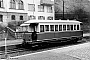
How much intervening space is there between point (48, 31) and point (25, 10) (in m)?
20.3

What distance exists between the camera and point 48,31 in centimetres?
1784

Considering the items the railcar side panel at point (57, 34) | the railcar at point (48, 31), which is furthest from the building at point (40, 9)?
the railcar at point (48, 31)

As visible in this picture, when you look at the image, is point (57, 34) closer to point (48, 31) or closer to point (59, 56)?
point (48, 31)

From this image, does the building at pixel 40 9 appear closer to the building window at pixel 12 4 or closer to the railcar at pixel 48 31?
the building window at pixel 12 4

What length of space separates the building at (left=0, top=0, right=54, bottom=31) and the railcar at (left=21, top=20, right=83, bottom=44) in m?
16.2

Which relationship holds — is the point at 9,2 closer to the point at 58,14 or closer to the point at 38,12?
the point at 38,12

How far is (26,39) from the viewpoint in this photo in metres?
17.1

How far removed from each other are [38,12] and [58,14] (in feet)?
39.5

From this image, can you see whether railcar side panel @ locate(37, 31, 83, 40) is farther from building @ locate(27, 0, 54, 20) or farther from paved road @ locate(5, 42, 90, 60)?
building @ locate(27, 0, 54, 20)

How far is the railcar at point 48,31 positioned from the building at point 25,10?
1619 cm

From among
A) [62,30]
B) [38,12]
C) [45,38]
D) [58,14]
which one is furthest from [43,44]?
[58,14]

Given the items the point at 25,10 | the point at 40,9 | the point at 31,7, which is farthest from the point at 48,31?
the point at 40,9

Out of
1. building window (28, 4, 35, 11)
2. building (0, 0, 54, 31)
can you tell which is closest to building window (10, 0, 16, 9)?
building (0, 0, 54, 31)

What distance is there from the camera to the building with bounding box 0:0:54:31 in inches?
1319
